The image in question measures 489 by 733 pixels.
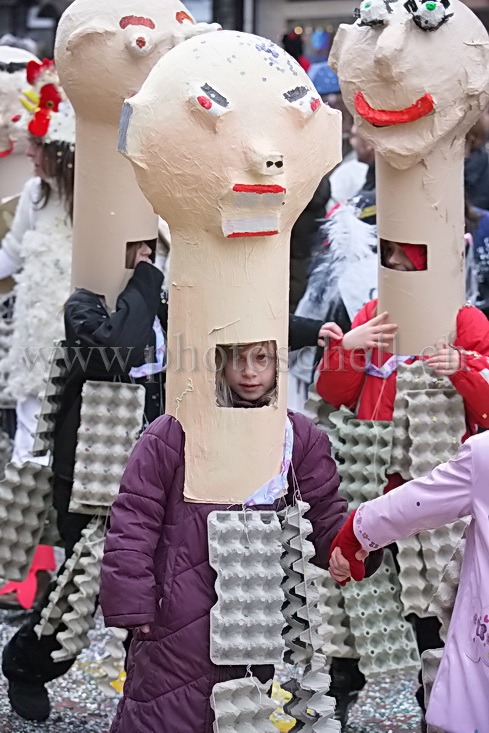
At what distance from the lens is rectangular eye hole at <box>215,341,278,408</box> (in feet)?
9.63

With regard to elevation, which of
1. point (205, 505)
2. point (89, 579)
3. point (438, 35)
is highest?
point (438, 35)

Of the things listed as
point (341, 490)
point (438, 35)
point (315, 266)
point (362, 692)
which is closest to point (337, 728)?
point (341, 490)

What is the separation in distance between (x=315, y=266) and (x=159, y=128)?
7.50 ft

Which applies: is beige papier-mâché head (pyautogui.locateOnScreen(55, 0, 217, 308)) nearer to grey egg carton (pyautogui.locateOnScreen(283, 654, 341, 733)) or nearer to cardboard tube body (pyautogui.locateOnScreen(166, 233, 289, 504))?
cardboard tube body (pyautogui.locateOnScreen(166, 233, 289, 504))

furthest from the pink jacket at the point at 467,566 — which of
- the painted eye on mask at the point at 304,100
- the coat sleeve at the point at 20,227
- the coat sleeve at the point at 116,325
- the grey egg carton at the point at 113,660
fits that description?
the coat sleeve at the point at 20,227

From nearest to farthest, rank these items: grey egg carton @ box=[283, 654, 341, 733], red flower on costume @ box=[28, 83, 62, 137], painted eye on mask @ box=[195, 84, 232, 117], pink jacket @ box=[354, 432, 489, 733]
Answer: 1. pink jacket @ box=[354, 432, 489, 733]
2. painted eye on mask @ box=[195, 84, 232, 117]
3. grey egg carton @ box=[283, 654, 341, 733]
4. red flower on costume @ box=[28, 83, 62, 137]

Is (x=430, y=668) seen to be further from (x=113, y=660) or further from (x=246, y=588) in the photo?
(x=113, y=660)

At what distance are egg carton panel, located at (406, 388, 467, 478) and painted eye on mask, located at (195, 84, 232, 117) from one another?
1141 mm

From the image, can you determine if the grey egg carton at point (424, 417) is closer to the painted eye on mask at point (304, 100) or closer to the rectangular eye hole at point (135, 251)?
the rectangular eye hole at point (135, 251)

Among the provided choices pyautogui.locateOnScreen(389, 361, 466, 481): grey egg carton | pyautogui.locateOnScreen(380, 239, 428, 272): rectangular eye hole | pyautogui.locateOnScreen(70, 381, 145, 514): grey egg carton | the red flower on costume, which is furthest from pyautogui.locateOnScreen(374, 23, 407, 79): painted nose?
the red flower on costume

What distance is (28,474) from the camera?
383 centimetres

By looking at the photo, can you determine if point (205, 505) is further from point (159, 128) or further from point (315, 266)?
point (315, 266)

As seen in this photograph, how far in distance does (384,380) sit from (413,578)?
56 cm

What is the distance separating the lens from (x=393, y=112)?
11.4 ft
